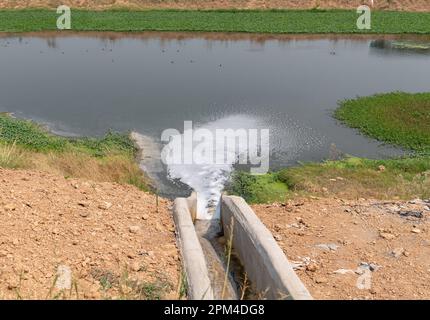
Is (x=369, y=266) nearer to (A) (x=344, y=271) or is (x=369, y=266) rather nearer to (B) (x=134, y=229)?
(A) (x=344, y=271)

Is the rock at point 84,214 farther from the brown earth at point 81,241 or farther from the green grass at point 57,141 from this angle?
the green grass at point 57,141

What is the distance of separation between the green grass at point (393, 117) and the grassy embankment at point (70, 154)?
9.92 metres

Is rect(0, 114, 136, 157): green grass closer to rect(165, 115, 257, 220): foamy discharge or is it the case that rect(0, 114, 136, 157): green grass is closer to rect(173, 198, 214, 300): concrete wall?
rect(165, 115, 257, 220): foamy discharge

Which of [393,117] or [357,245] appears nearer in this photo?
[357,245]

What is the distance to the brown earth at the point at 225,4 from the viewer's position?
1873 inches

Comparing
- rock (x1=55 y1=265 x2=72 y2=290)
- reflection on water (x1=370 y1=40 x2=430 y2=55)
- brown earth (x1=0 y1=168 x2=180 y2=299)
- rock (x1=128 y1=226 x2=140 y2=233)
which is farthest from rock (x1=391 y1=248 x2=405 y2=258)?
reflection on water (x1=370 y1=40 x2=430 y2=55)

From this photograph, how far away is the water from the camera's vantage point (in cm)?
1905

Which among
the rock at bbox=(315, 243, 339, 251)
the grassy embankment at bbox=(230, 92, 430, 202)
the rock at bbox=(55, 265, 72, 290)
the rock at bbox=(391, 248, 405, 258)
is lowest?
the grassy embankment at bbox=(230, 92, 430, 202)

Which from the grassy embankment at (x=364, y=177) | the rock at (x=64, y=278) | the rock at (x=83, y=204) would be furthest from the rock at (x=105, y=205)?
the grassy embankment at (x=364, y=177)

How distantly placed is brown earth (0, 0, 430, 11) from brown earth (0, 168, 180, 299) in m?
39.9

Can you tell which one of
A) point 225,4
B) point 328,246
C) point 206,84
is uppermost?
point 225,4

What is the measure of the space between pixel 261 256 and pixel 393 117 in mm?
14990

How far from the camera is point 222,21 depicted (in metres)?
41.8

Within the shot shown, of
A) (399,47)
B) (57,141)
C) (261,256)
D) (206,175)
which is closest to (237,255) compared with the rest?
(261,256)
